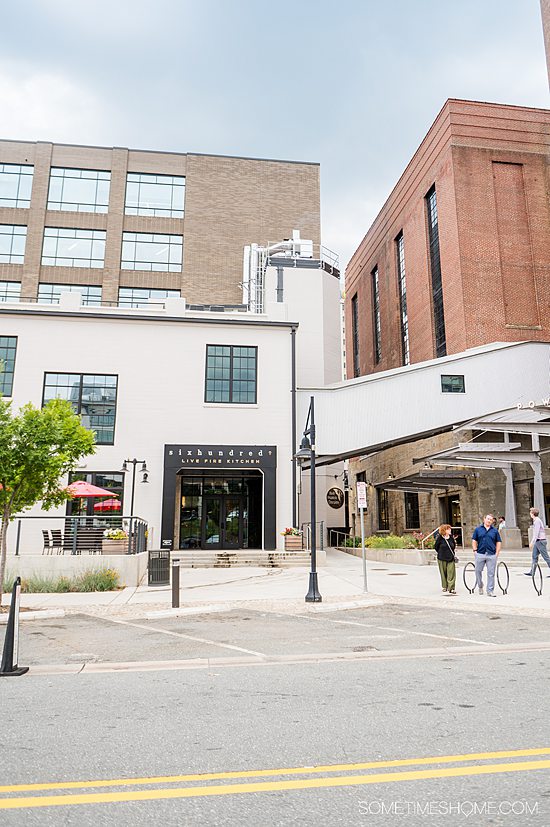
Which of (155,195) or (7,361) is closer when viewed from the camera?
(7,361)

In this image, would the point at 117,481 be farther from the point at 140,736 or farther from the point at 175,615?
the point at 140,736

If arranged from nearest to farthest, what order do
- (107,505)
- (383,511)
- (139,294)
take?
(107,505), (139,294), (383,511)

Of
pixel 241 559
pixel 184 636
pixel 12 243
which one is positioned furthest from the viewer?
pixel 12 243

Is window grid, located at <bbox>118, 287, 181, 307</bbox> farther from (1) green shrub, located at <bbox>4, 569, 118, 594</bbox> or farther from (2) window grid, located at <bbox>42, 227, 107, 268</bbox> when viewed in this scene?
(1) green shrub, located at <bbox>4, 569, 118, 594</bbox>

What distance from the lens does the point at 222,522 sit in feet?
93.3

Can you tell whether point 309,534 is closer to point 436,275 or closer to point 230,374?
point 230,374

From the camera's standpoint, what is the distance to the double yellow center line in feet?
12.5

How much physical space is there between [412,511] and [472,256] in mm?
15949

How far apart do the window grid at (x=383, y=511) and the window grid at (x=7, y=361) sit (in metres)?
26.4

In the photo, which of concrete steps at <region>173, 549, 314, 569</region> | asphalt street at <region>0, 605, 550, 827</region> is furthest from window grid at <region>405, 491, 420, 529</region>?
asphalt street at <region>0, 605, 550, 827</region>

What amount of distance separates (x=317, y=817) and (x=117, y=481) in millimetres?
23634

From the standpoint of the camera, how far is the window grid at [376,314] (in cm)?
5175

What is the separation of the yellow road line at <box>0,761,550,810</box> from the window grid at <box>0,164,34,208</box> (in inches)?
1766

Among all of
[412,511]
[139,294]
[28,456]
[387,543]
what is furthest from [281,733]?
[139,294]
